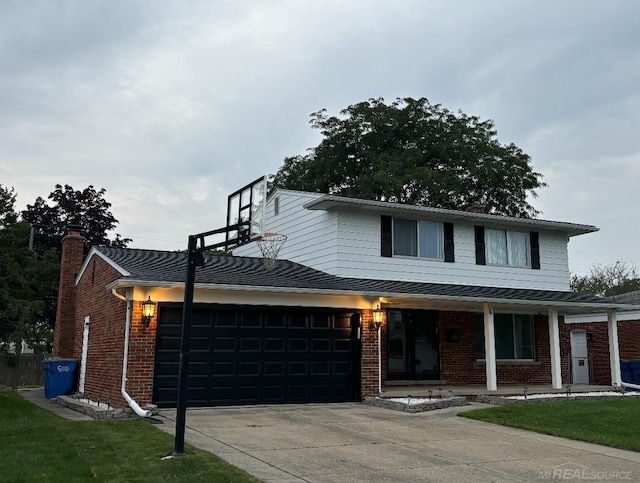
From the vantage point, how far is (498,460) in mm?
8445

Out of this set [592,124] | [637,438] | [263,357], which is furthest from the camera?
[592,124]

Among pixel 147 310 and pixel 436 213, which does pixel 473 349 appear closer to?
pixel 436 213

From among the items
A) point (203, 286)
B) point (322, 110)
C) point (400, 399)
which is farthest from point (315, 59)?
point (322, 110)

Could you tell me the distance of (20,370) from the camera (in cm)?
2391

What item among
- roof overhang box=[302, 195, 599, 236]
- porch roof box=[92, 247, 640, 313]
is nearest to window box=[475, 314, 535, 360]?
porch roof box=[92, 247, 640, 313]

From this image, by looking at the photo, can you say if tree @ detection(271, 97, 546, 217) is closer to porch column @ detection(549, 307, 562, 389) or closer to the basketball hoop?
the basketball hoop

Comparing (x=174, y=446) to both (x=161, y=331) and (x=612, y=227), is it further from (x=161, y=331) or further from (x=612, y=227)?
(x=612, y=227)

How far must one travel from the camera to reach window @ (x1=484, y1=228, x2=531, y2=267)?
754 inches

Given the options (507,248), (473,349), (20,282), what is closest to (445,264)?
(507,248)

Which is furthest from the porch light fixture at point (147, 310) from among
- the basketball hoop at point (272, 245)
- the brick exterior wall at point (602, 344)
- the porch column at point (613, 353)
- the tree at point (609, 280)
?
the tree at point (609, 280)

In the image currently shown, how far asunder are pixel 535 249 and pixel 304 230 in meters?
7.65

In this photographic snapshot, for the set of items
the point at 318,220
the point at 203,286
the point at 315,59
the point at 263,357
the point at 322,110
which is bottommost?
the point at 263,357

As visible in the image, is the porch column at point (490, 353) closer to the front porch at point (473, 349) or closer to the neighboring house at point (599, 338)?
the front porch at point (473, 349)

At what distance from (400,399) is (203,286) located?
18.0 ft
